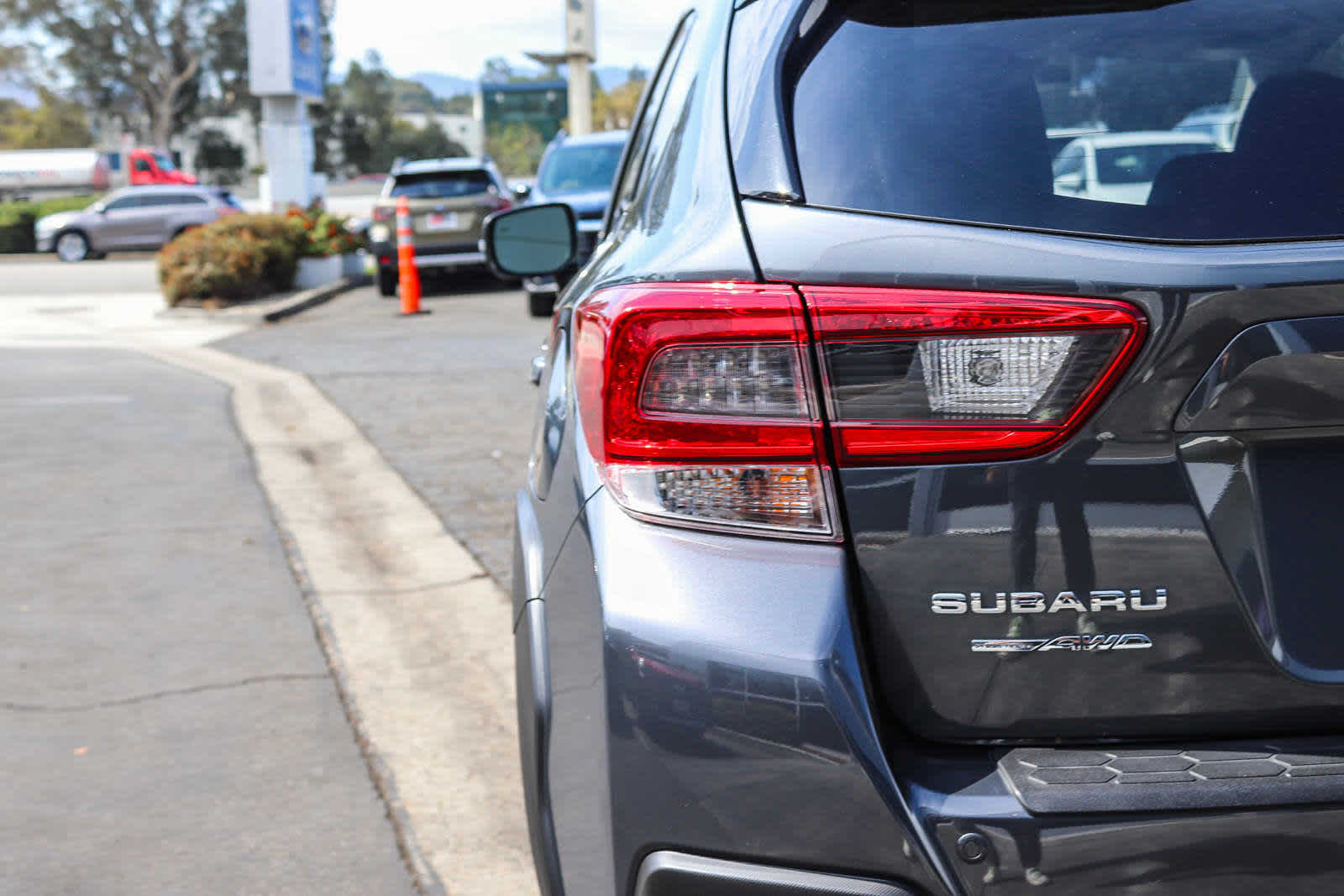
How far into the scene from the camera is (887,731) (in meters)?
1.67

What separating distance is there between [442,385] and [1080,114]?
911cm

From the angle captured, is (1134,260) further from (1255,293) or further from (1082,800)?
(1082,800)

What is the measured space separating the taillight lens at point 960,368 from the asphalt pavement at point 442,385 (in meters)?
3.82

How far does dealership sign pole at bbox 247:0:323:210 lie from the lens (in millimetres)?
25547

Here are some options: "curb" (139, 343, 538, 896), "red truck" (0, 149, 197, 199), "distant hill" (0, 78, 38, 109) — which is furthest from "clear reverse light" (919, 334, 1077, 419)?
"distant hill" (0, 78, 38, 109)

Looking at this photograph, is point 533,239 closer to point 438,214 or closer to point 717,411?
point 717,411

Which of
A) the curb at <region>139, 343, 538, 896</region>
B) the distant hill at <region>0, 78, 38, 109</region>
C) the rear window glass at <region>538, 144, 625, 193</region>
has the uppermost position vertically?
the distant hill at <region>0, 78, 38, 109</region>

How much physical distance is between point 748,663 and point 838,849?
227mm

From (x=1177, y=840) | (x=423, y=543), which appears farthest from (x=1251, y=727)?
(x=423, y=543)

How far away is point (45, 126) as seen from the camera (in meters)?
81.3

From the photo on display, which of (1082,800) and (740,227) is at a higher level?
(740,227)

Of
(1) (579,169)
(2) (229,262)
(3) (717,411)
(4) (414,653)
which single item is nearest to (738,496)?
(3) (717,411)

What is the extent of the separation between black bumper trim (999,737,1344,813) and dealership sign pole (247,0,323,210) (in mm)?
25117

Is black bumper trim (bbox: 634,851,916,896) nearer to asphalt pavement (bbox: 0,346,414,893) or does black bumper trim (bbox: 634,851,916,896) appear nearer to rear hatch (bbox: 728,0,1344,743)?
rear hatch (bbox: 728,0,1344,743)
